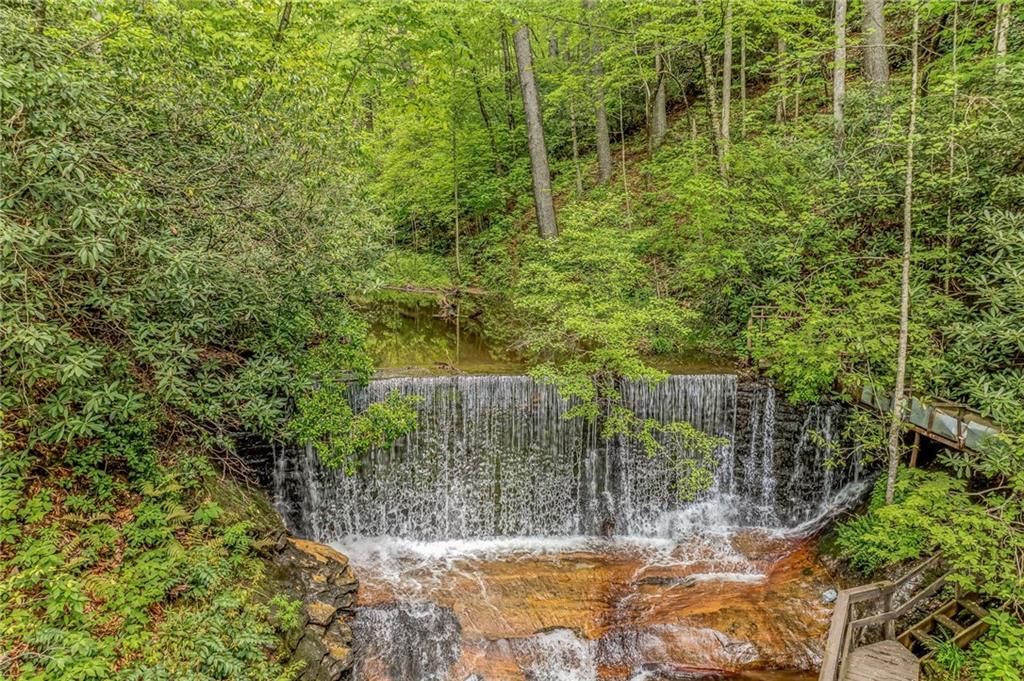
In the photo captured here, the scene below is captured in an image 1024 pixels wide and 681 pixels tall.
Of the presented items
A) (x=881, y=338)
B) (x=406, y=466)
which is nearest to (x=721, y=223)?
(x=881, y=338)

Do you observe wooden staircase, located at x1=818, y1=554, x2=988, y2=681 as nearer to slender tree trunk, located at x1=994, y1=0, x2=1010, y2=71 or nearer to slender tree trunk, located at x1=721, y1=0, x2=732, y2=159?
slender tree trunk, located at x1=994, y1=0, x2=1010, y2=71

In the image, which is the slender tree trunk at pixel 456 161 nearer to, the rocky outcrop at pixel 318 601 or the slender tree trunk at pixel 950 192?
the rocky outcrop at pixel 318 601

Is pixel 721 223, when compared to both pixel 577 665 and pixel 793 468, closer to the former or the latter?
pixel 793 468

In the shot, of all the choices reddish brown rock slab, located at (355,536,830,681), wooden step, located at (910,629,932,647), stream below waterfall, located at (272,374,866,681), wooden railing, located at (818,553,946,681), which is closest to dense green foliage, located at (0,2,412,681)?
stream below waterfall, located at (272,374,866,681)

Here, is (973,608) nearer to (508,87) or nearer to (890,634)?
(890,634)

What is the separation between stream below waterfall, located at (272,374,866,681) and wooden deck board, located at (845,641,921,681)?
143cm

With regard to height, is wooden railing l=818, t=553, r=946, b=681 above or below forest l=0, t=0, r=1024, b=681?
below

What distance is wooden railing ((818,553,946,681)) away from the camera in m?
4.68

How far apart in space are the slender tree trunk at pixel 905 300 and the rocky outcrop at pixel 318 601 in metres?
7.00

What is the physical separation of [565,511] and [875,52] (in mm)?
9399

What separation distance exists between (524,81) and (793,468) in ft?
31.5

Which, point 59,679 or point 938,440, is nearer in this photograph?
point 59,679

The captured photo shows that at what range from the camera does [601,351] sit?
24.3 ft

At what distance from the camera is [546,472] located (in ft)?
27.8
